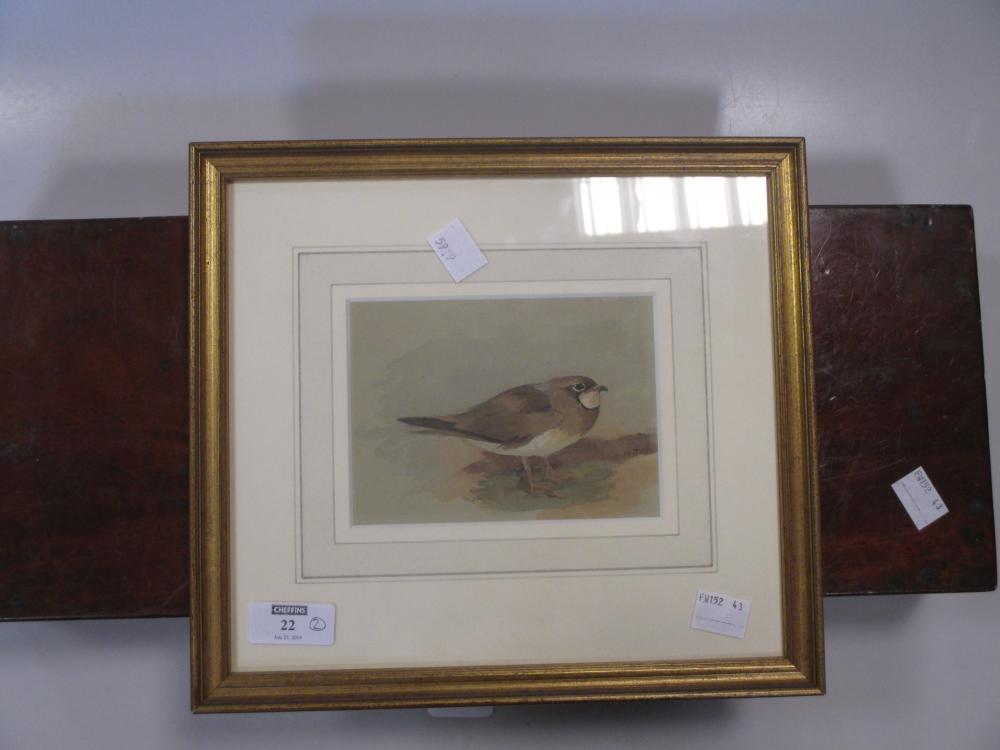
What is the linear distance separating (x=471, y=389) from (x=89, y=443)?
44 centimetres

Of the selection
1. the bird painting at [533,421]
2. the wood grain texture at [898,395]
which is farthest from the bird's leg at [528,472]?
the wood grain texture at [898,395]

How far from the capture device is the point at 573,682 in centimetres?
76

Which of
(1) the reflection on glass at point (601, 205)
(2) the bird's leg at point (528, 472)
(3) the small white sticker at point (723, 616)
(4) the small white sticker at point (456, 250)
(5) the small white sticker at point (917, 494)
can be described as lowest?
(3) the small white sticker at point (723, 616)

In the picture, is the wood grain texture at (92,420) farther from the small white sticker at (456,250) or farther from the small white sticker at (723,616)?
the small white sticker at (723,616)

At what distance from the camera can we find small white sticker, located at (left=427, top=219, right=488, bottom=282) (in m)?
0.78

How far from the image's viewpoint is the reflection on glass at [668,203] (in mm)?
786

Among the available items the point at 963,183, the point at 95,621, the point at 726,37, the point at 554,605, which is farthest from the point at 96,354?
the point at 963,183

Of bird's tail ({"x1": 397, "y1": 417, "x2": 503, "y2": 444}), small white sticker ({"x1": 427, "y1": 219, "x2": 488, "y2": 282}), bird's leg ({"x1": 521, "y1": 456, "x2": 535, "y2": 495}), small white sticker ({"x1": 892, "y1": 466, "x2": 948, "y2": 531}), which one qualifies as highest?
small white sticker ({"x1": 427, "y1": 219, "x2": 488, "y2": 282})

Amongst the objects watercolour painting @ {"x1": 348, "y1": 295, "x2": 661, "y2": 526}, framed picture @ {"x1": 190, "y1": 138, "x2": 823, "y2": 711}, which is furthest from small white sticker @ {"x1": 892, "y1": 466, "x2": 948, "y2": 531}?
watercolour painting @ {"x1": 348, "y1": 295, "x2": 661, "y2": 526}

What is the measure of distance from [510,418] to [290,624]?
32cm

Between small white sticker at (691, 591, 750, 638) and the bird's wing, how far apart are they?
0.26m

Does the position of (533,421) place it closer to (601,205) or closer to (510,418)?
(510,418)

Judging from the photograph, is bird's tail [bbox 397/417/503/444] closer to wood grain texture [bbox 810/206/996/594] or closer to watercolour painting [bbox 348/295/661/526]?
watercolour painting [bbox 348/295/661/526]

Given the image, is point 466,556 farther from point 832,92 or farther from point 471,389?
point 832,92
